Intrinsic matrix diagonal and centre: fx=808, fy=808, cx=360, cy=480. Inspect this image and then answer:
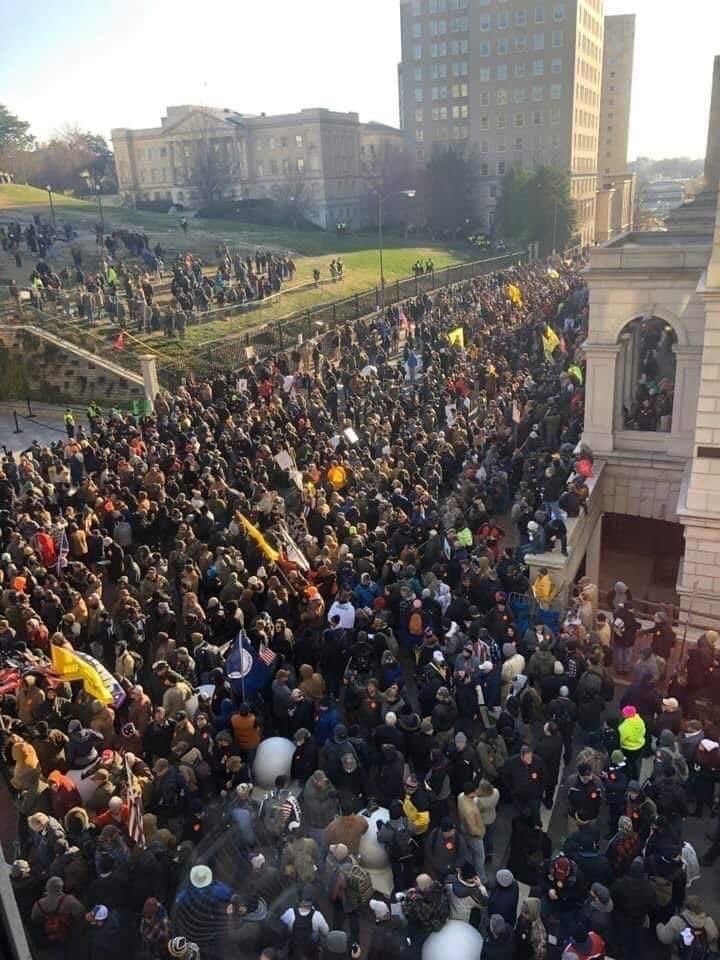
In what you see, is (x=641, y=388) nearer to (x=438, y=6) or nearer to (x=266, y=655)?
(x=266, y=655)

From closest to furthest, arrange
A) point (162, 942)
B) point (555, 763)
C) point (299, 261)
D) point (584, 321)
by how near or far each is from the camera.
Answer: point (162, 942) < point (555, 763) < point (584, 321) < point (299, 261)

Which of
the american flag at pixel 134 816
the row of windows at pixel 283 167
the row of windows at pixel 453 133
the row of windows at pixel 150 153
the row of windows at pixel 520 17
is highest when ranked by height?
the row of windows at pixel 520 17

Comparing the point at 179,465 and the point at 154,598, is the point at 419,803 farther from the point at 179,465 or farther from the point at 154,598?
the point at 179,465

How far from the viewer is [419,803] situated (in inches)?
335

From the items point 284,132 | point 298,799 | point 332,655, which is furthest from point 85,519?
point 284,132

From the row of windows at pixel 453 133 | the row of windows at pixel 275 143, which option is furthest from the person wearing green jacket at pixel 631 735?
→ the row of windows at pixel 453 133

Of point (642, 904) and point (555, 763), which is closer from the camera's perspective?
point (642, 904)

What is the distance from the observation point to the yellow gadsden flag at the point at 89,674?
9672mm

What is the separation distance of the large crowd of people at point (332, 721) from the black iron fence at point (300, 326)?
49.6ft

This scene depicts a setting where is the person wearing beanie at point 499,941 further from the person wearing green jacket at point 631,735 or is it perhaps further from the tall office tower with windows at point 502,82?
the tall office tower with windows at point 502,82

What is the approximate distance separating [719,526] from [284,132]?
85.2 meters

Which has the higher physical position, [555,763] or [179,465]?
[179,465]

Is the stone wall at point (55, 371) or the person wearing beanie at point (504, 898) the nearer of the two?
the person wearing beanie at point (504, 898)

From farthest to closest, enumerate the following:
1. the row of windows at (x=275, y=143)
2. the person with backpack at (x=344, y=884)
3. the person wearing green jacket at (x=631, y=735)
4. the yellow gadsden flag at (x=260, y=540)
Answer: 1. the row of windows at (x=275, y=143)
2. the yellow gadsden flag at (x=260, y=540)
3. the person wearing green jacket at (x=631, y=735)
4. the person with backpack at (x=344, y=884)
